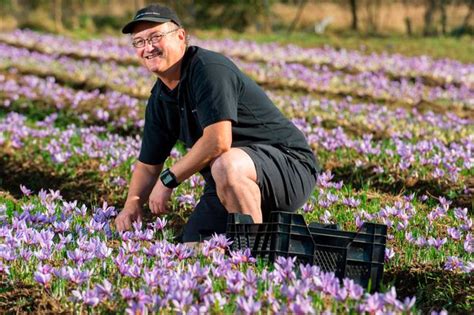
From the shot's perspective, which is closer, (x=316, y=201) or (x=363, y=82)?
(x=316, y=201)

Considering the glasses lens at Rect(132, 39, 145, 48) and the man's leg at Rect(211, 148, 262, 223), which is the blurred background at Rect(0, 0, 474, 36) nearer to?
the glasses lens at Rect(132, 39, 145, 48)

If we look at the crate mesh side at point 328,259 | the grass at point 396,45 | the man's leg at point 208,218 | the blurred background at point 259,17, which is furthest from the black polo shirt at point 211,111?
the blurred background at point 259,17

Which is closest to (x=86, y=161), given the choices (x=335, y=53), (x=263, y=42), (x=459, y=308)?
(x=459, y=308)

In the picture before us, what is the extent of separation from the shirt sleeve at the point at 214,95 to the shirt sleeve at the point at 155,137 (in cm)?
63

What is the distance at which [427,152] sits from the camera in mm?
8672

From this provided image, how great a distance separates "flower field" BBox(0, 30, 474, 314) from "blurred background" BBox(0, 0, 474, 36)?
547 inches

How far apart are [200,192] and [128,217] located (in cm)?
146

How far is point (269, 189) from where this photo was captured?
5.35 metres

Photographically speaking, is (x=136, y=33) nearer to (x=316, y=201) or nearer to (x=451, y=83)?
(x=316, y=201)

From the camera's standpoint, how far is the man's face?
17.5 ft

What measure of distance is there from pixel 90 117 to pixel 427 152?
203 inches

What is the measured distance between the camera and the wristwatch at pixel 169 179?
5.39 metres

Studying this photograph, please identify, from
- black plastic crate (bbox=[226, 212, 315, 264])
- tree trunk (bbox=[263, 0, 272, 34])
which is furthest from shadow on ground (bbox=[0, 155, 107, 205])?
tree trunk (bbox=[263, 0, 272, 34])

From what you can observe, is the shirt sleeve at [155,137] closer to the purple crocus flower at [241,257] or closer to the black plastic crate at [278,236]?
the black plastic crate at [278,236]
